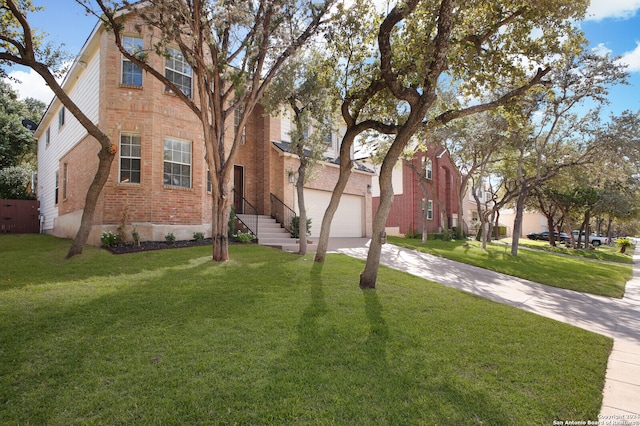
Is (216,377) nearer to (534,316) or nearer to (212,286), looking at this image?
(212,286)

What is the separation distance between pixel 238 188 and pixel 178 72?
A: 5217 mm

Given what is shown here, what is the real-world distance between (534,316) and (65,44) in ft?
40.6

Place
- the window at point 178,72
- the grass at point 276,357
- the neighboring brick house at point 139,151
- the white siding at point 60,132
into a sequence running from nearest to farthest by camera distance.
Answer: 1. the grass at point 276,357
2. the neighboring brick house at point 139,151
3. the window at point 178,72
4. the white siding at point 60,132

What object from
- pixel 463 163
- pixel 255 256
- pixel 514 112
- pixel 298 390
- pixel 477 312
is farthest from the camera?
pixel 463 163

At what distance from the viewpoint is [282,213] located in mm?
14008

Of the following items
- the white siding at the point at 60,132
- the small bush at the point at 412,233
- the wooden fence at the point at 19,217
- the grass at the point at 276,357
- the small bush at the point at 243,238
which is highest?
the white siding at the point at 60,132

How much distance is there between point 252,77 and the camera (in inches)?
340

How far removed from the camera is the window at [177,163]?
36.2 ft

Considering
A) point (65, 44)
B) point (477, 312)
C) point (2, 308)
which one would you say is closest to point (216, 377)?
point (2, 308)

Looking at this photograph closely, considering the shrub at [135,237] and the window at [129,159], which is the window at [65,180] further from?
the shrub at [135,237]

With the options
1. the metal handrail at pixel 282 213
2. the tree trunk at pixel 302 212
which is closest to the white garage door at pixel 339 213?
the metal handrail at pixel 282 213

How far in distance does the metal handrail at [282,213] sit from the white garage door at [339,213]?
163cm

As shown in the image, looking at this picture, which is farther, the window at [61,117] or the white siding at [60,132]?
the window at [61,117]

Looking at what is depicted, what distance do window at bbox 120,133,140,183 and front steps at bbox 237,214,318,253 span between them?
4.19 meters
